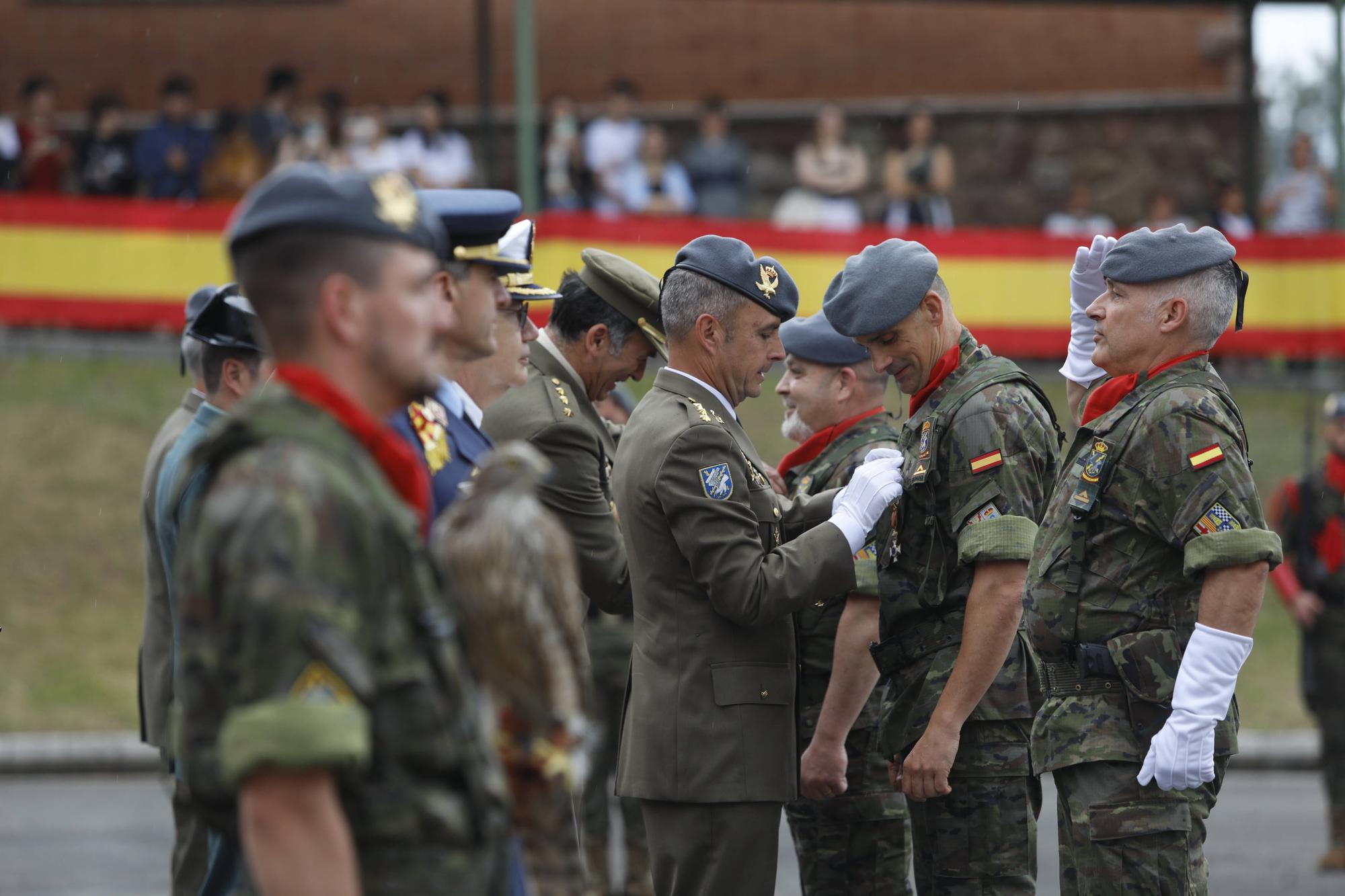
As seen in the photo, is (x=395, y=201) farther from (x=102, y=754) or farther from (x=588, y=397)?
(x=102, y=754)

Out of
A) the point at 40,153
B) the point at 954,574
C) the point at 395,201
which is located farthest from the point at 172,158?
the point at 395,201

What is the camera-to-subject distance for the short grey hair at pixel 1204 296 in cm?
424

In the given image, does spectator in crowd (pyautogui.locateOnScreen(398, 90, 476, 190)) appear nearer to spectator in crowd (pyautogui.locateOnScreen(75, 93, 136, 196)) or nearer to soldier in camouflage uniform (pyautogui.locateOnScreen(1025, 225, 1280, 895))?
spectator in crowd (pyautogui.locateOnScreen(75, 93, 136, 196))

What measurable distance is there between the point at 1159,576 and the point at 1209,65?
18.4m

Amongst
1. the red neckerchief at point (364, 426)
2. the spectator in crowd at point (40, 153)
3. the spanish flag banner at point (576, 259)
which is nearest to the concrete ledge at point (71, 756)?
the spanish flag banner at point (576, 259)

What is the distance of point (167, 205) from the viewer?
15.0 m

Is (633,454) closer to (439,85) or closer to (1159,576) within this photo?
(1159,576)

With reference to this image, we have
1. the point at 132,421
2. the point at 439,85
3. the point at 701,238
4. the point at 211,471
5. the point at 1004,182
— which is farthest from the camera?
the point at 439,85

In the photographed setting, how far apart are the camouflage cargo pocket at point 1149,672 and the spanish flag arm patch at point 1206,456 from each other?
40cm

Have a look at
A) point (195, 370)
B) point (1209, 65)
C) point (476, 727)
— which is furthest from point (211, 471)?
point (1209, 65)

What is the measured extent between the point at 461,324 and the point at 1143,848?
2.02 metres

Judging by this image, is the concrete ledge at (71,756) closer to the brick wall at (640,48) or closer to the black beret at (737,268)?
the black beret at (737,268)

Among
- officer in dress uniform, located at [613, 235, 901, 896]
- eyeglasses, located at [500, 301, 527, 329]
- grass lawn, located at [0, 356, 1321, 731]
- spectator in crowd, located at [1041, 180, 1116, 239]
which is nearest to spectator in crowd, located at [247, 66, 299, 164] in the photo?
grass lawn, located at [0, 356, 1321, 731]

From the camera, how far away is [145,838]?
27.6ft
